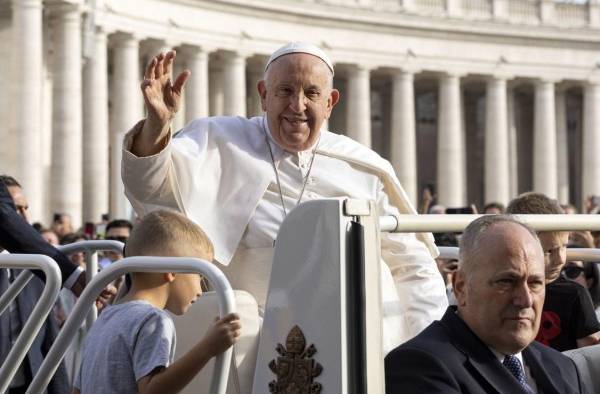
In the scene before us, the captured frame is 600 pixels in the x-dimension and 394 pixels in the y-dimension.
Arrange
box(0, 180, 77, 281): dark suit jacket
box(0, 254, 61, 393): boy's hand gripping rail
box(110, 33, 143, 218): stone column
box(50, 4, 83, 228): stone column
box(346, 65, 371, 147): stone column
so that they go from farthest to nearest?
box(346, 65, 371, 147): stone column, box(110, 33, 143, 218): stone column, box(50, 4, 83, 228): stone column, box(0, 180, 77, 281): dark suit jacket, box(0, 254, 61, 393): boy's hand gripping rail

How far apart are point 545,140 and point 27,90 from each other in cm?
4773

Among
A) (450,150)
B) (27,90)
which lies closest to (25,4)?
(27,90)

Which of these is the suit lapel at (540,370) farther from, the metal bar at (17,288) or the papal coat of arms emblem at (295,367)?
the metal bar at (17,288)

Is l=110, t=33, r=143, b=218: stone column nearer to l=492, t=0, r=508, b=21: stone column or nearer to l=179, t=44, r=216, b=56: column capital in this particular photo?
l=179, t=44, r=216, b=56: column capital

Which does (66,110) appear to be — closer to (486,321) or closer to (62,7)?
(62,7)

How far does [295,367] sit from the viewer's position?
7.46 m

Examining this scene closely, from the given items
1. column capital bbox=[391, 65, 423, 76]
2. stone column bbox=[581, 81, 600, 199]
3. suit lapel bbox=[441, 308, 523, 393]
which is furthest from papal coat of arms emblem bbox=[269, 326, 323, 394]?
stone column bbox=[581, 81, 600, 199]

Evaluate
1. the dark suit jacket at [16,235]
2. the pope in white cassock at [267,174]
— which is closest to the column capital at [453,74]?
the dark suit jacket at [16,235]

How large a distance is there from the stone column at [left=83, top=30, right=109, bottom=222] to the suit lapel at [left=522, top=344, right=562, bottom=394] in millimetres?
66002

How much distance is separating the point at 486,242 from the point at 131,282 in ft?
8.70

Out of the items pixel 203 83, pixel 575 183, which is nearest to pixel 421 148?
pixel 575 183

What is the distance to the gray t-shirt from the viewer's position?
8414mm

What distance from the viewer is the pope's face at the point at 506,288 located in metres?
7.59

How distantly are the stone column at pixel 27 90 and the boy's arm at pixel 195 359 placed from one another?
5617cm
